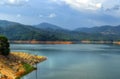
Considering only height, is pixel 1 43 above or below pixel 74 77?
above

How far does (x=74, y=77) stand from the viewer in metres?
73.8

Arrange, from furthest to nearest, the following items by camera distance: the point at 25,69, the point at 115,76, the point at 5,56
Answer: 1. the point at 5,56
2. the point at 25,69
3. the point at 115,76

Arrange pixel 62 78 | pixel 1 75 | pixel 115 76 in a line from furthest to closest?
pixel 115 76, pixel 62 78, pixel 1 75

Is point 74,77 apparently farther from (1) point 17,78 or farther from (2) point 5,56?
(2) point 5,56

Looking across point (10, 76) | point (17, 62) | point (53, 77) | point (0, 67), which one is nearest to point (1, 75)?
point (10, 76)

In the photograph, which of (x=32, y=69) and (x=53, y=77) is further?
(x=32, y=69)

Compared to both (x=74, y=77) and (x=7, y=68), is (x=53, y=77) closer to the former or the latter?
(x=74, y=77)

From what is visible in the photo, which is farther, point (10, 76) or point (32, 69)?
point (32, 69)

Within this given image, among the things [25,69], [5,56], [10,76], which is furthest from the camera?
[5,56]

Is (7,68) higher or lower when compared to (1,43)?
lower

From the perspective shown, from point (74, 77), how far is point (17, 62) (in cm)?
2109

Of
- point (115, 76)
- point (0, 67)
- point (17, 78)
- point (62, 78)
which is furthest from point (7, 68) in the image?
point (115, 76)

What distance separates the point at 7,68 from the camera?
249 feet

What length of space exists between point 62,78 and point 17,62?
20.5 meters
